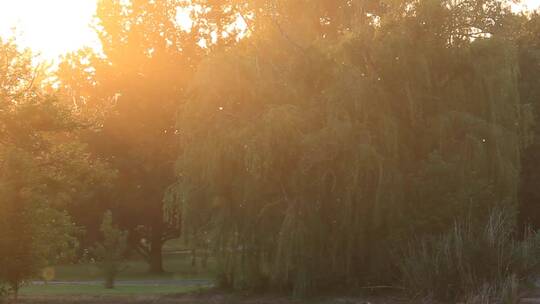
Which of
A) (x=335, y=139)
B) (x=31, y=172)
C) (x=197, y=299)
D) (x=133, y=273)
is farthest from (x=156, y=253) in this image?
(x=31, y=172)

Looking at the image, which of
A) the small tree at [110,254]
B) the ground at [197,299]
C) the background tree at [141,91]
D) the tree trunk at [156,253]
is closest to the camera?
the ground at [197,299]

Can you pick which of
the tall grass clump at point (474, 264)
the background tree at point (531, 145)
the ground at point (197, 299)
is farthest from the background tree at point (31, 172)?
the background tree at point (531, 145)

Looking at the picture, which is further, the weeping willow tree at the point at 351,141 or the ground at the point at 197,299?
the weeping willow tree at the point at 351,141

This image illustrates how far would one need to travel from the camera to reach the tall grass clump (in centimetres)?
2220

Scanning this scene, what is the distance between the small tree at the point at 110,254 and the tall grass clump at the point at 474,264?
1553cm

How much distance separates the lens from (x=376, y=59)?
2686 centimetres

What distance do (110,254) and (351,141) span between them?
Answer: 45.2 ft

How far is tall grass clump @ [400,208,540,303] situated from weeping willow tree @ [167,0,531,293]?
110 inches

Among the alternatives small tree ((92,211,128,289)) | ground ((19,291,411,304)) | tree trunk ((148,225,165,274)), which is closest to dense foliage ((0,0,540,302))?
ground ((19,291,411,304))

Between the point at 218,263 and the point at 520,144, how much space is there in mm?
10914

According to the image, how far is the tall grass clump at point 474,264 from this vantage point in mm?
22203

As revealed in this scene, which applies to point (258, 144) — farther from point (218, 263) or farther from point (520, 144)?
point (520, 144)

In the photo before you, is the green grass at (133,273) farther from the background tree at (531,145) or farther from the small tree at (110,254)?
the background tree at (531,145)

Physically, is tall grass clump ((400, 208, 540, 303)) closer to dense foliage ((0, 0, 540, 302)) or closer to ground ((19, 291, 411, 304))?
dense foliage ((0, 0, 540, 302))
